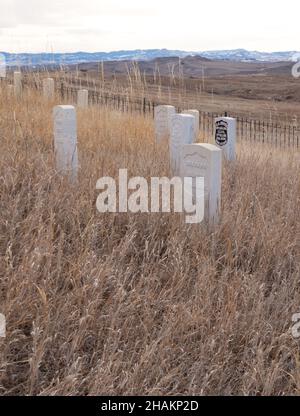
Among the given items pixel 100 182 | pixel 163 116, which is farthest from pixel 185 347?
pixel 163 116

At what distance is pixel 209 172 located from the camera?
4191 mm

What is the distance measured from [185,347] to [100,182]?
5.84ft

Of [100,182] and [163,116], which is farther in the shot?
[163,116]

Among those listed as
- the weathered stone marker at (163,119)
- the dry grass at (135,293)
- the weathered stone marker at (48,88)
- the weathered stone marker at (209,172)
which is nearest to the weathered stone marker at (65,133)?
the dry grass at (135,293)

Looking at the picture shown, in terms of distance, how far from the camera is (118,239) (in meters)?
3.56

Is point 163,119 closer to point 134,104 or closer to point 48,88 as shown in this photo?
point 48,88

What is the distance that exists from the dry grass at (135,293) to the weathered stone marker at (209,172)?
0.14m

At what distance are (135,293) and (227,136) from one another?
4.34 metres

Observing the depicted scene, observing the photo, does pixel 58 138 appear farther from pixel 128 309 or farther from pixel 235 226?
pixel 128 309

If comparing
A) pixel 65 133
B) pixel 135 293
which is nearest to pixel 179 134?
pixel 65 133

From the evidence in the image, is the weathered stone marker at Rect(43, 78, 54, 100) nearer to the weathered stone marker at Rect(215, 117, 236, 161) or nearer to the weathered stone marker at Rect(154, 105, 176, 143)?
the weathered stone marker at Rect(154, 105, 176, 143)

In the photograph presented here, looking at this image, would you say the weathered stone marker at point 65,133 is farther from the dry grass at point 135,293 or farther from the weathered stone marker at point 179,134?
the weathered stone marker at point 179,134

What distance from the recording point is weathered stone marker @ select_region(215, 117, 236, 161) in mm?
6824
